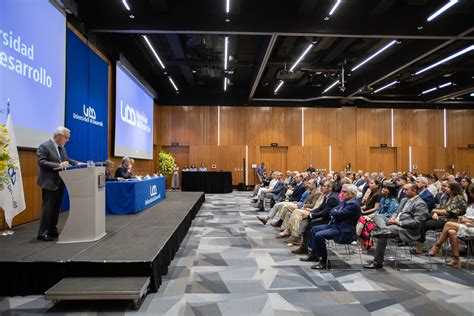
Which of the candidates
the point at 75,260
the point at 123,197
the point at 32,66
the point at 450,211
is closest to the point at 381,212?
the point at 450,211

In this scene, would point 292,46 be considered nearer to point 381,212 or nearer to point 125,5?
point 125,5

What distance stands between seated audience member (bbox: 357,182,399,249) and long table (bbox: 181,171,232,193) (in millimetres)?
9907

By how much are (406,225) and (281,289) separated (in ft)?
6.62

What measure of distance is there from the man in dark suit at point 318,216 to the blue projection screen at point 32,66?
4.45 m

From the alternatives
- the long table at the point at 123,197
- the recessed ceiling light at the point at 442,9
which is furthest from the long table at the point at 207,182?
the recessed ceiling light at the point at 442,9

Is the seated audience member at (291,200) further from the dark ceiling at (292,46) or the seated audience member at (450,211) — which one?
the dark ceiling at (292,46)

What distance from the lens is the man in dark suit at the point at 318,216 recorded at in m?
4.87

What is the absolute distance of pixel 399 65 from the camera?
1118 cm

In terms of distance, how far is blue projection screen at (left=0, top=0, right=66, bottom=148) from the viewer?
464 cm

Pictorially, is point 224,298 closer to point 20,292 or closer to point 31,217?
point 20,292

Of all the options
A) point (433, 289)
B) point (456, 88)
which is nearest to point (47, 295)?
point (433, 289)

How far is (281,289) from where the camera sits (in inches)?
140

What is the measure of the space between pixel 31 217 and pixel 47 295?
3.21 m

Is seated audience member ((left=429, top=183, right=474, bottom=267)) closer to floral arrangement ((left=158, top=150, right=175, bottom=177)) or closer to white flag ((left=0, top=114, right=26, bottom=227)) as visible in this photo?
white flag ((left=0, top=114, right=26, bottom=227))
